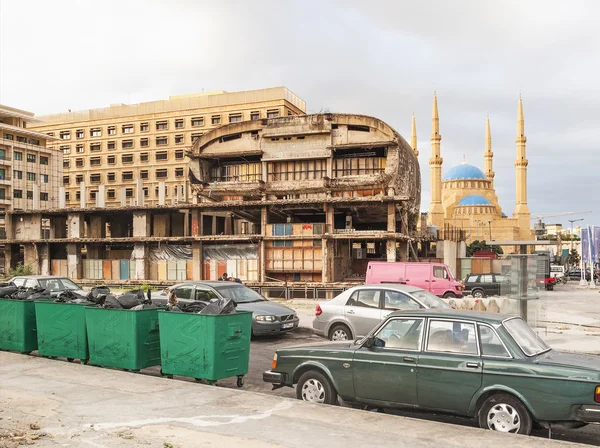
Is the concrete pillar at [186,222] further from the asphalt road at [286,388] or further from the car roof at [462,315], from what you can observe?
the car roof at [462,315]

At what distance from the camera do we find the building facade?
8969cm

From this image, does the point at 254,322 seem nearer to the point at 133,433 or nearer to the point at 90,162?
the point at 133,433

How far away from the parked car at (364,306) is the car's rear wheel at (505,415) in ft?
19.3

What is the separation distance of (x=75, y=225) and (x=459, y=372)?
44.1m

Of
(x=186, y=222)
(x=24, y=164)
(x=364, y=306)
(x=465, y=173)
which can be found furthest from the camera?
(x=465, y=173)

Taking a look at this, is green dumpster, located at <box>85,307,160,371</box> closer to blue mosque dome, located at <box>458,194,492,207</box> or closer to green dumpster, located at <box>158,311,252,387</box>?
green dumpster, located at <box>158,311,252,387</box>

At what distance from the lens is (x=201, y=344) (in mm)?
9531

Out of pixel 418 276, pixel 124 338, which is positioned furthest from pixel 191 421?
pixel 418 276

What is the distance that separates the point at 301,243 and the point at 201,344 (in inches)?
1166

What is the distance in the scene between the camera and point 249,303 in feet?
51.7

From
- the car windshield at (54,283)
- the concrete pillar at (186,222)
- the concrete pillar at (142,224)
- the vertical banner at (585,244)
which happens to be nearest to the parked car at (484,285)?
the car windshield at (54,283)

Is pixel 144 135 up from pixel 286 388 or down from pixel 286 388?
up

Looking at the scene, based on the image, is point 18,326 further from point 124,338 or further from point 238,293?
point 238,293

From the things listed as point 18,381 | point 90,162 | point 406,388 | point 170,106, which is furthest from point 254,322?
point 90,162
